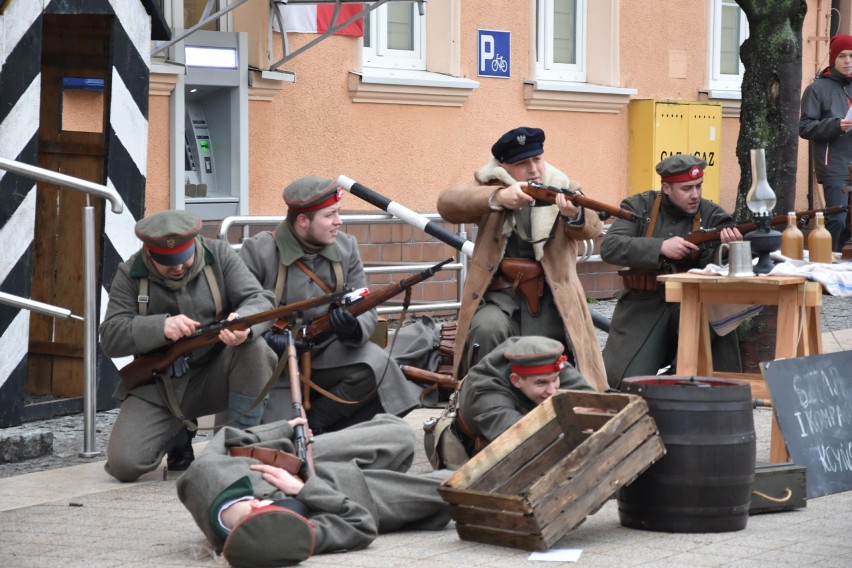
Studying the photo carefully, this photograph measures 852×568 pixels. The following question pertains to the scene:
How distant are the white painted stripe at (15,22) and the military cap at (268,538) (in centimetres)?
389

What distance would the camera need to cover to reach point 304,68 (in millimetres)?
12031

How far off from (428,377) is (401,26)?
571 centimetres

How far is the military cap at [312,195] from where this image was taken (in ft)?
25.4

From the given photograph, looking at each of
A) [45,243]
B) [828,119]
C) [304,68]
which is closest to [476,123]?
[304,68]

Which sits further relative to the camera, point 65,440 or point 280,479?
point 65,440

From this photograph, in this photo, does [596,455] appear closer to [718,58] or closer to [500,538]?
[500,538]

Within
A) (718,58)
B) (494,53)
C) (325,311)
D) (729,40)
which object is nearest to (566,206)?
(325,311)

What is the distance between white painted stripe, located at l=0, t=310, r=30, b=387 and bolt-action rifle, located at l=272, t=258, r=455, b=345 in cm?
153

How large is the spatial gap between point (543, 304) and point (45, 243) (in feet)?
11.0

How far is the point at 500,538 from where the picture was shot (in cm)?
582

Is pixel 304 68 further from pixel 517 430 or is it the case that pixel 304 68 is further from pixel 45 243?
pixel 517 430

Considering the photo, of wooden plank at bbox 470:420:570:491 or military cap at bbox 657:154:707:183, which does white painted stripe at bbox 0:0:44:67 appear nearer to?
military cap at bbox 657:154:707:183

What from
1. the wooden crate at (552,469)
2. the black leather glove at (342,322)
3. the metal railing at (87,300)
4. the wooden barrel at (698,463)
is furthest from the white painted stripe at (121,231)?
the wooden barrel at (698,463)

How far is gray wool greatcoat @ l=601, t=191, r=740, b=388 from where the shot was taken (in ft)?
27.8
